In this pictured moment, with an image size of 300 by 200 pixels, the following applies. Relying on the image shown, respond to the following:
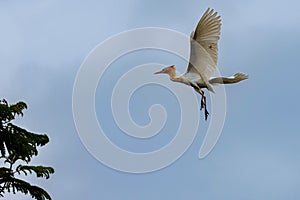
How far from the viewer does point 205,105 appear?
7.92 meters

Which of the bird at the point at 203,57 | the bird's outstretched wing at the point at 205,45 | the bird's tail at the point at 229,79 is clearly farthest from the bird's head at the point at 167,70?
the bird's tail at the point at 229,79

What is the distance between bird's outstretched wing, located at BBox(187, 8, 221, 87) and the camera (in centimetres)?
898

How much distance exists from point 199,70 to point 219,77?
45 centimetres

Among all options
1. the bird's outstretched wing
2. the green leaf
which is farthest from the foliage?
the bird's outstretched wing

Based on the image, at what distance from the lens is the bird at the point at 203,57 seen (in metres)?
8.95

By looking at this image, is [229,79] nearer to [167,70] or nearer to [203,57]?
[203,57]

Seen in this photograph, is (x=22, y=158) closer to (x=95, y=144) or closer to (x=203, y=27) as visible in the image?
(x=95, y=144)

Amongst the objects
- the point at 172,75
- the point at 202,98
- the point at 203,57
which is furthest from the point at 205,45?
the point at 202,98

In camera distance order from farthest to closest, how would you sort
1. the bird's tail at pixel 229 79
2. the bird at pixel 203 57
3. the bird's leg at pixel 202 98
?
the bird at pixel 203 57, the bird's tail at pixel 229 79, the bird's leg at pixel 202 98

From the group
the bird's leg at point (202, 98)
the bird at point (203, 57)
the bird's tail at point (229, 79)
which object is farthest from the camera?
the bird at point (203, 57)

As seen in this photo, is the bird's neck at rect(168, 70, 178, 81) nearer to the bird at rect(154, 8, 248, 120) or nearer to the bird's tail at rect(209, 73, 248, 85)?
the bird at rect(154, 8, 248, 120)

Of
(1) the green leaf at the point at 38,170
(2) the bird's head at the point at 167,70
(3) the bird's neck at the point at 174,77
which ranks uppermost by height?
(2) the bird's head at the point at 167,70

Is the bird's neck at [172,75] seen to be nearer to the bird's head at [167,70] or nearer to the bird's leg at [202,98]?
the bird's head at [167,70]

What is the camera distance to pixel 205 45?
916 centimetres
